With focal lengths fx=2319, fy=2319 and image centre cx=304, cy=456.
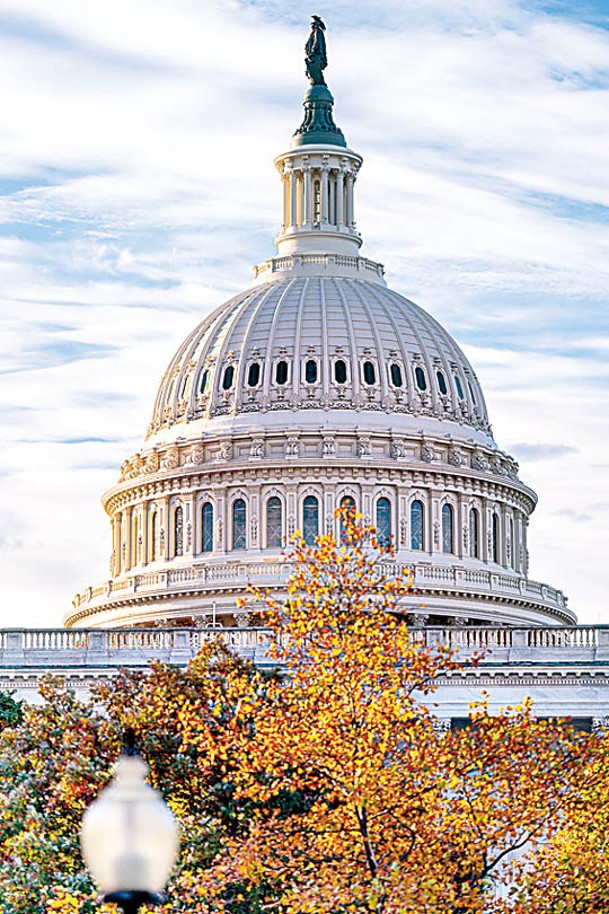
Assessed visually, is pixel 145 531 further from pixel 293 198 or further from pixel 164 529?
pixel 293 198

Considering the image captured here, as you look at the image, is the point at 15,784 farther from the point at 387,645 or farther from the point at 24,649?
the point at 24,649

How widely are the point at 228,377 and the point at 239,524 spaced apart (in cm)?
956

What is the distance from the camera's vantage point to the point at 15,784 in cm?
5025

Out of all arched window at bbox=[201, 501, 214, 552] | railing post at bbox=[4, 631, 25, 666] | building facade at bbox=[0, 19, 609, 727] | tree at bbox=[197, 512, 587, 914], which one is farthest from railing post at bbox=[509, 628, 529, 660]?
arched window at bbox=[201, 501, 214, 552]

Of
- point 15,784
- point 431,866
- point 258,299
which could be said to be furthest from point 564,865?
point 258,299

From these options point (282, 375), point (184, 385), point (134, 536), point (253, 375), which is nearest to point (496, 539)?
point (282, 375)

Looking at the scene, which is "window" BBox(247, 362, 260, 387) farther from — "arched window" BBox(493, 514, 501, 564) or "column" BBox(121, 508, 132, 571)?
"arched window" BBox(493, 514, 501, 564)

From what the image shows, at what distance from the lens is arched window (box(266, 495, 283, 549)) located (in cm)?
11975

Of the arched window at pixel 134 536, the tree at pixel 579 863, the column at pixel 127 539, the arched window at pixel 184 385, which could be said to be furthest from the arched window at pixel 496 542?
the tree at pixel 579 863

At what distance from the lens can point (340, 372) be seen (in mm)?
125000

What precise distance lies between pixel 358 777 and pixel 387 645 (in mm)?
3104

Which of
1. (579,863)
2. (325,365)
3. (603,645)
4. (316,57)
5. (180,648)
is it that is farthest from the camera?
(316,57)

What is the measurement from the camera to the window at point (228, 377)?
126 m

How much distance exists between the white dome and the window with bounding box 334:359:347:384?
2.1 inches
